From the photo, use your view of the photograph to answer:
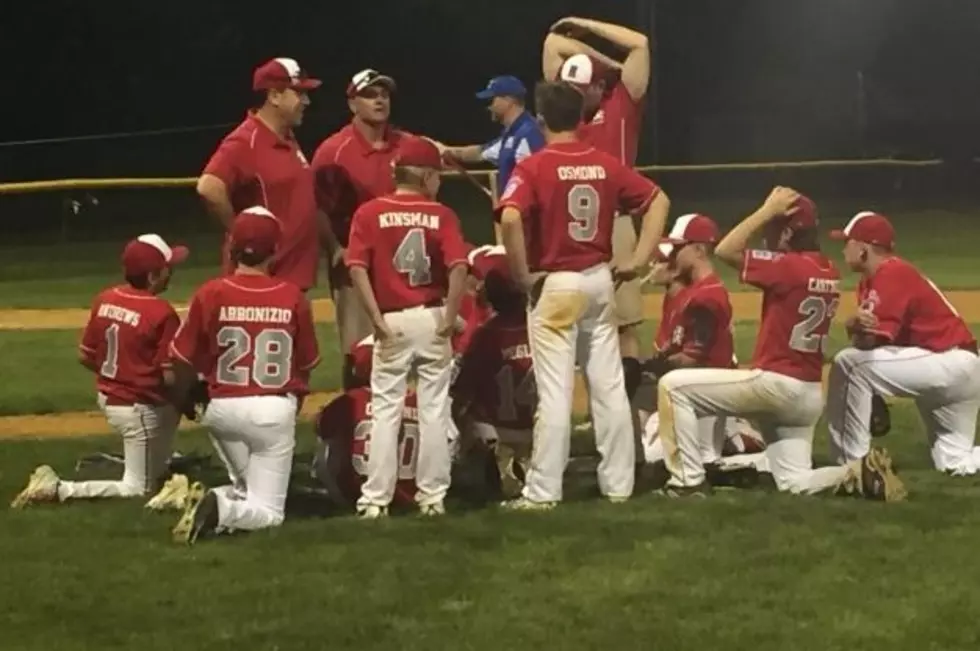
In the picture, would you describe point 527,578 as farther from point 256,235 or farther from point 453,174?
point 453,174

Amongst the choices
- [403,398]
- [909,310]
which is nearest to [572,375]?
[403,398]

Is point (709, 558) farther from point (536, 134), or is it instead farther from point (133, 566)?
point (536, 134)

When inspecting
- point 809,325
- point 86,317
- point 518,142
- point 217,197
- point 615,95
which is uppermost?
point 615,95

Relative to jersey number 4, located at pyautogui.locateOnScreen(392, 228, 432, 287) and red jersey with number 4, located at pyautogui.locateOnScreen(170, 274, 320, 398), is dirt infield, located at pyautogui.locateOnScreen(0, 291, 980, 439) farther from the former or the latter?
jersey number 4, located at pyautogui.locateOnScreen(392, 228, 432, 287)

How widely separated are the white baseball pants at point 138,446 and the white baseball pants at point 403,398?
122 centimetres

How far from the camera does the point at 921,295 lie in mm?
7707

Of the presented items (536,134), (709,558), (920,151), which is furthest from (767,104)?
(709,558)

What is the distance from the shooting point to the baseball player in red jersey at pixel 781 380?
7102mm

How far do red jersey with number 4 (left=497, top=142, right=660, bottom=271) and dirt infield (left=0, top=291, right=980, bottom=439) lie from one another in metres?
3.24

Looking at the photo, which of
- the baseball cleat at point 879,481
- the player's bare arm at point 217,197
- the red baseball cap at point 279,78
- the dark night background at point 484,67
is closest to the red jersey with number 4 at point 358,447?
the player's bare arm at point 217,197

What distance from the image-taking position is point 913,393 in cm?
770

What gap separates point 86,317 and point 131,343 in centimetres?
849

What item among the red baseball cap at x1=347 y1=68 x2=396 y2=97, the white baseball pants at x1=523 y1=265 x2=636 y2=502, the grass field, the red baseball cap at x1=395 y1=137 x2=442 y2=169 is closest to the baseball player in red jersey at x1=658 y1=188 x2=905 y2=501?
the grass field

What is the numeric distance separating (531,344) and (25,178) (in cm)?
2235
